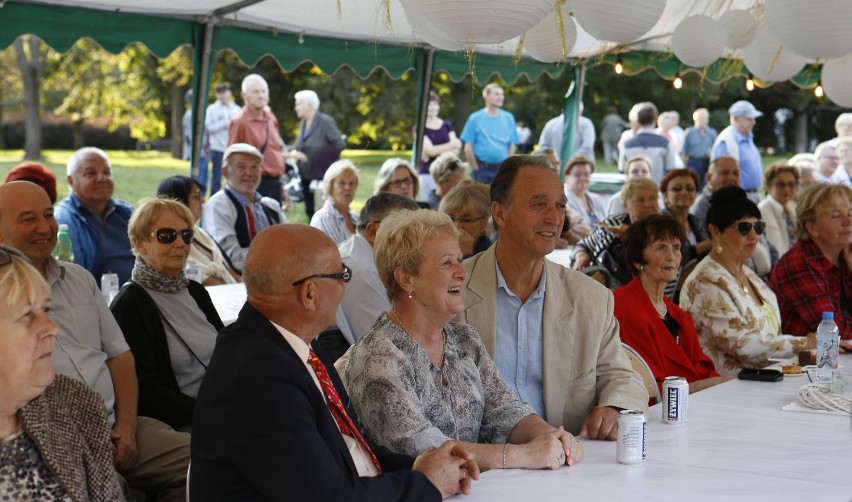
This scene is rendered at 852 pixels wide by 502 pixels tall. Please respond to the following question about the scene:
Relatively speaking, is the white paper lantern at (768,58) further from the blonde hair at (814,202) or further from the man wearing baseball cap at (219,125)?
the man wearing baseball cap at (219,125)

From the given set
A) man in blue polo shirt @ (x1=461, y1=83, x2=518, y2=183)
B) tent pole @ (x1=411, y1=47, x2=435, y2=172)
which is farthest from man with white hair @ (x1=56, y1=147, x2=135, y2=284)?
man in blue polo shirt @ (x1=461, y1=83, x2=518, y2=183)

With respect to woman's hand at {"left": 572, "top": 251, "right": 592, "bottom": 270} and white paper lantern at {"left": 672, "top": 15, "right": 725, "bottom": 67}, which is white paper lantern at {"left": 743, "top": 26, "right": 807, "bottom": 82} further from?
woman's hand at {"left": 572, "top": 251, "right": 592, "bottom": 270}

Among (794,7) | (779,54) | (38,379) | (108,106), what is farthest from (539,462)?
(108,106)

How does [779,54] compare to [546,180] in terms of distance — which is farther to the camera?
[779,54]

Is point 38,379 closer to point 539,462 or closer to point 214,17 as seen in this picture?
point 539,462

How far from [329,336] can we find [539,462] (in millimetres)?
1704

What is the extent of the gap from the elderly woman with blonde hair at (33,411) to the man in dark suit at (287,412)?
0.33 m

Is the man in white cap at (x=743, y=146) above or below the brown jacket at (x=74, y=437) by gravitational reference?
above

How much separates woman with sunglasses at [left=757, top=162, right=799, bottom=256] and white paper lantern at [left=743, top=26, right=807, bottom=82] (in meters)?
0.79

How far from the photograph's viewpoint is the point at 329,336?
391 cm

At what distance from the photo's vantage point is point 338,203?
6801 mm

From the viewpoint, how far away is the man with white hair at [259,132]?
409 inches

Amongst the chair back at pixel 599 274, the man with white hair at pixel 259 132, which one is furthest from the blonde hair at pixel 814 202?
the man with white hair at pixel 259 132

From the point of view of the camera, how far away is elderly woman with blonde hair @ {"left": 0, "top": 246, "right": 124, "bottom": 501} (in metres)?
2.01
